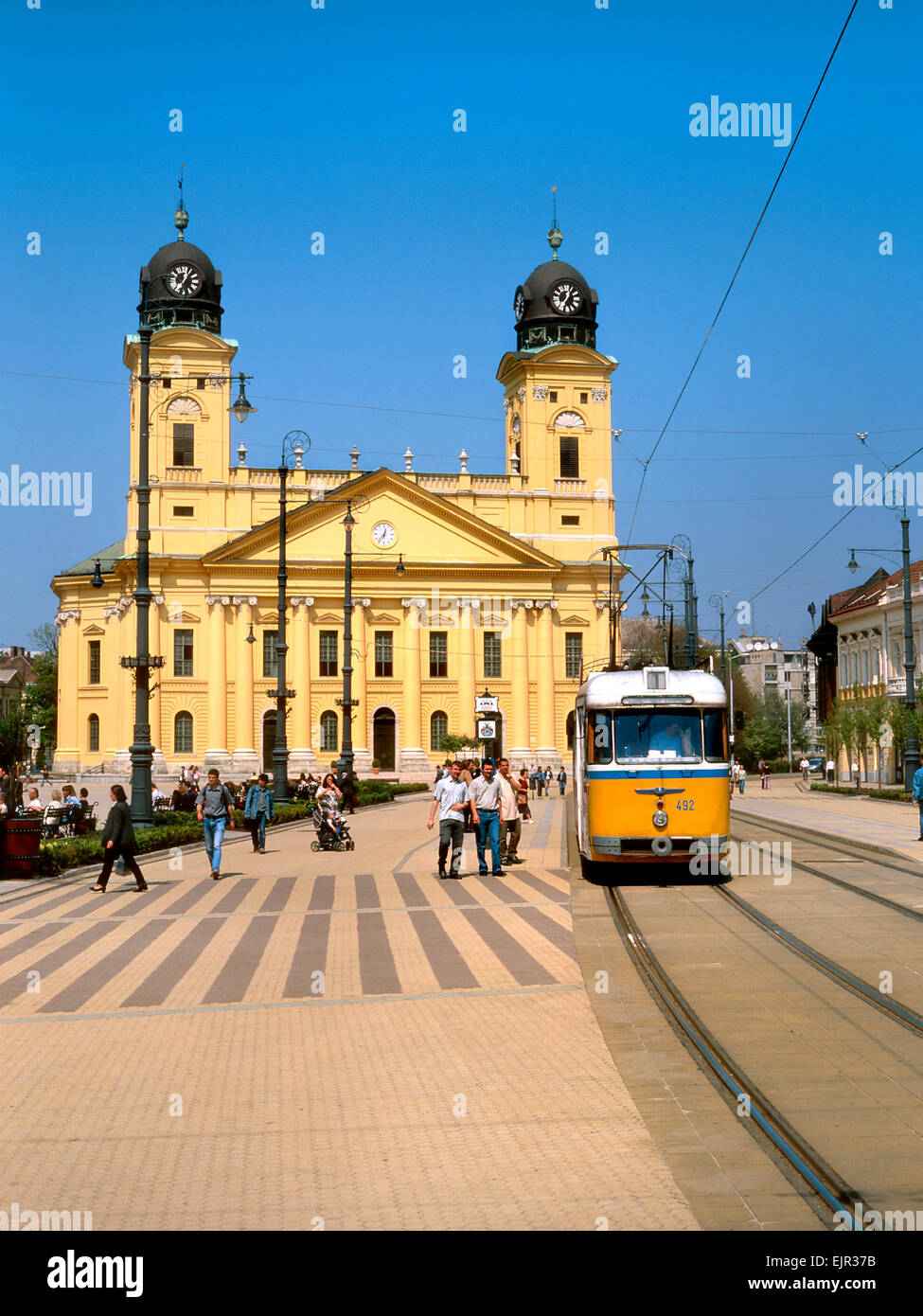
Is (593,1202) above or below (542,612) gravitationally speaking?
below

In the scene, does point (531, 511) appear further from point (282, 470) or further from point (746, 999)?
point (746, 999)

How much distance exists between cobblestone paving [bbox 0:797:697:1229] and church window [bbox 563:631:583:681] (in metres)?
69.7

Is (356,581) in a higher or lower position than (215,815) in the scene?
higher

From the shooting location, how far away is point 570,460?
3447 inches

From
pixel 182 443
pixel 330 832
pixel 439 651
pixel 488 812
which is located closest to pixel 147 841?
pixel 330 832

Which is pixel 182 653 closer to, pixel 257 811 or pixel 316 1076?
pixel 257 811

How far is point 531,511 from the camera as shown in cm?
8706

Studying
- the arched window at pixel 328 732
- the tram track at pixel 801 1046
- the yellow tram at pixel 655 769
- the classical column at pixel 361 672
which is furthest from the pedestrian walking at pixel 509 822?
the arched window at pixel 328 732

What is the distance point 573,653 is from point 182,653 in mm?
22755

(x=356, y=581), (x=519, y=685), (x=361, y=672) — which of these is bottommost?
(x=519, y=685)

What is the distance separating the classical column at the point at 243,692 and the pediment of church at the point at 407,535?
351 centimetres

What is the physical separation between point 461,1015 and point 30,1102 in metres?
3.51
